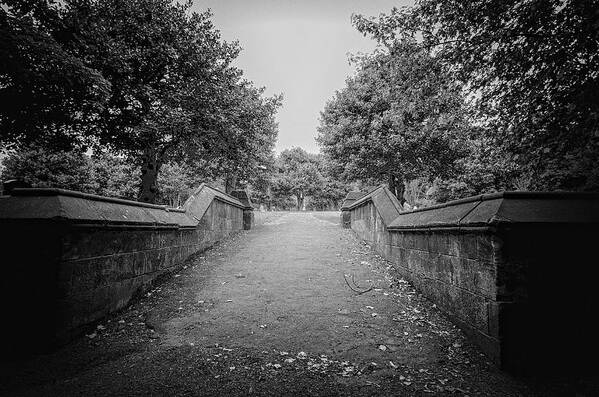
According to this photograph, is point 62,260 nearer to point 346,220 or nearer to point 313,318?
point 313,318

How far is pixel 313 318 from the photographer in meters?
4.25

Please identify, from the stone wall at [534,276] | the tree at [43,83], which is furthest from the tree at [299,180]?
the stone wall at [534,276]

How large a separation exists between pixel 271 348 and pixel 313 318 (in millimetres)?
995

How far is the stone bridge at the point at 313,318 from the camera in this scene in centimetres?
279

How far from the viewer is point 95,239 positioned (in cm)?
390

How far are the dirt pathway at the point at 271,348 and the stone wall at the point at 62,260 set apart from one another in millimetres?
328

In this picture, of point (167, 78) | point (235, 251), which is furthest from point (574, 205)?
point (167, 78)

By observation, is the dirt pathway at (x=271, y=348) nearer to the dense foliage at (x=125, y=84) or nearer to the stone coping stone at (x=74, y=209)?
the stone coping stone at (x=74, y=209)

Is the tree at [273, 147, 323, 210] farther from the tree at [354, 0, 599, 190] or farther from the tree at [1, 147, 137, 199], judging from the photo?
the tree at [354, 0, 599, 190]

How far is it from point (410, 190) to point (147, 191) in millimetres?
23659

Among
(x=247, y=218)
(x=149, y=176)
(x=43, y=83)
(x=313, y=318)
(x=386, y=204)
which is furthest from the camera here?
(x=247, y=218)

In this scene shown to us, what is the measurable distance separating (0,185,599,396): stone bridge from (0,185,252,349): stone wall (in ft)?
0.06

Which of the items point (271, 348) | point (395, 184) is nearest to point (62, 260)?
point (271, 348)

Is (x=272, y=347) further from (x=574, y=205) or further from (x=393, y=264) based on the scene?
(x=393, y=264)
